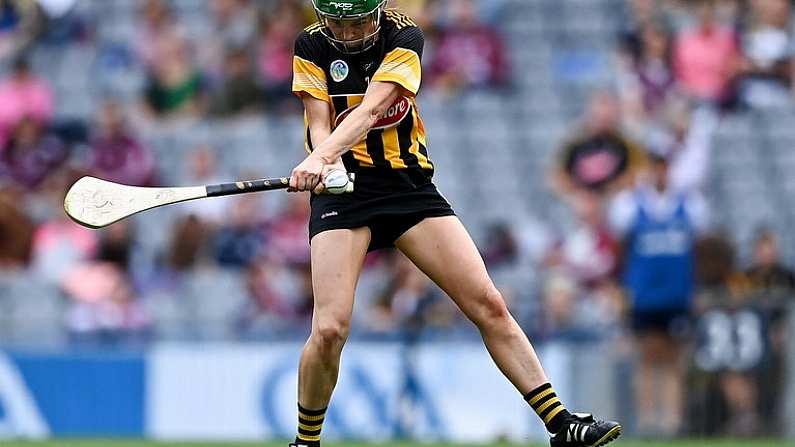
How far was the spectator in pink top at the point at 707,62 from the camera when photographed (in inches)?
548

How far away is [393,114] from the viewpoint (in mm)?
6852

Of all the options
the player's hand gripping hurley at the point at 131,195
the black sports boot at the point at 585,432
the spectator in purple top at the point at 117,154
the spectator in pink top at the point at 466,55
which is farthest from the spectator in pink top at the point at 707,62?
the player's hand gripping hurley at the point at 131,195

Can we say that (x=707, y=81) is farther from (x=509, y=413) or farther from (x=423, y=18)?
(x=509, y=413)

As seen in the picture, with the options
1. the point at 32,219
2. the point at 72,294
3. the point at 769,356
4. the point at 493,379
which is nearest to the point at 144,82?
the point at 32,219

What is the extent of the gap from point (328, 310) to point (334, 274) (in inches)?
5.8

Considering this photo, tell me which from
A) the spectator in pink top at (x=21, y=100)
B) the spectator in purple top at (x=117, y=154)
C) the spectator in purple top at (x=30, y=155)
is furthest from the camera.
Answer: the spectator in pink top at (x=21, y=100)

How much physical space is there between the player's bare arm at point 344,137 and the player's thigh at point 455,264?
468mm

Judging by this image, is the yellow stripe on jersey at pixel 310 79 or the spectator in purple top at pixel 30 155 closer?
the yellow stripe on jersey at pixel 310 79

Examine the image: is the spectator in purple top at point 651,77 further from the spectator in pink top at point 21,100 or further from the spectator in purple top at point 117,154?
the spectator in pink top at point 21,100

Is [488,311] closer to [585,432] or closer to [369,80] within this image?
[585,432]

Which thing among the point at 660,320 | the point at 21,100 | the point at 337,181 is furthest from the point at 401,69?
the point at 21,100

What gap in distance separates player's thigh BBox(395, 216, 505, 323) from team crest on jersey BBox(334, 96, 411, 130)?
43 cm

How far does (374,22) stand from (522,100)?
8.04 metres

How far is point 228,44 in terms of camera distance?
14.9 meters
